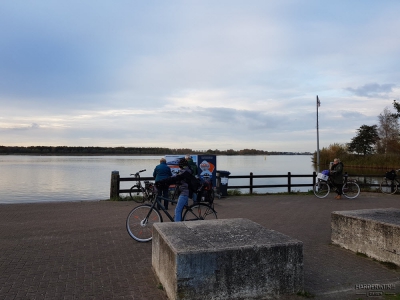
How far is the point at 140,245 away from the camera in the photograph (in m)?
6.95

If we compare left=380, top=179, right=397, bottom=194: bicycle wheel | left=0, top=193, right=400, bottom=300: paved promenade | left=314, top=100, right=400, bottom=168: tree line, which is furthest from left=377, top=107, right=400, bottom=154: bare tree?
left=0, top=193, right=400, bottom=300: paved promenade

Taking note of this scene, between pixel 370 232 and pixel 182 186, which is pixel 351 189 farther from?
pixel 182 186

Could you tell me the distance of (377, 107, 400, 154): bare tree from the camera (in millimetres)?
58709

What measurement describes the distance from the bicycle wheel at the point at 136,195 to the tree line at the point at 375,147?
84.5 ft

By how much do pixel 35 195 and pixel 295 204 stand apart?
1357 centimetres

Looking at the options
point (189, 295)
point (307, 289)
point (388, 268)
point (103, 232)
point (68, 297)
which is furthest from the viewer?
point (103, 232)

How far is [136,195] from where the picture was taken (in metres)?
14.2

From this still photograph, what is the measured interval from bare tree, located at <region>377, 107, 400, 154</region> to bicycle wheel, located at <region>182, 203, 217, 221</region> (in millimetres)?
57262

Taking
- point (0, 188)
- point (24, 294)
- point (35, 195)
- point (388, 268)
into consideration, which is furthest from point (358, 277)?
point (0, 188)

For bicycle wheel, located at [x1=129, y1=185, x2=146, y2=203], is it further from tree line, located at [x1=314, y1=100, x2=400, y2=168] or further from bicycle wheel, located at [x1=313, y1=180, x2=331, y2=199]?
tree line, located at [x1=314, y1=100, x2=400, y2=168]

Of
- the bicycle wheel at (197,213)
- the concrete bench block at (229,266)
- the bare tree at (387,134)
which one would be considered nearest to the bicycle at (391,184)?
the bicycle wheel at (197,213)

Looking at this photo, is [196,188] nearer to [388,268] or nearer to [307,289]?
[307,289]

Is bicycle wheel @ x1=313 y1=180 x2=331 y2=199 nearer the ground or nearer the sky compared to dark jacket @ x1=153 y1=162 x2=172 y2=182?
nearer the ground

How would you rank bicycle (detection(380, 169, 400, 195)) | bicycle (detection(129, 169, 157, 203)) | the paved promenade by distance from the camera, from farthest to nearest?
bicycle (detection(380, 169, 400, 195))
bicycle (detection(129, 169, 157, 203))
the paved promenade
